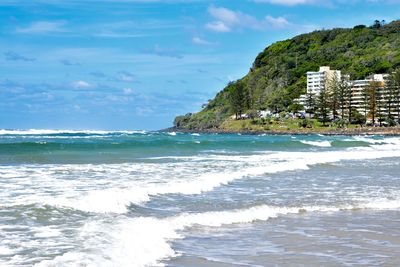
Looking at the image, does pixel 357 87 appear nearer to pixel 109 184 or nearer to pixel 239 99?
pixel 239 99

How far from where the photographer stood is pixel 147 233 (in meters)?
9.56

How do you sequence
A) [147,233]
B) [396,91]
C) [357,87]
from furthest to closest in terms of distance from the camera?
[357,87] < [396,91] < [147,233]

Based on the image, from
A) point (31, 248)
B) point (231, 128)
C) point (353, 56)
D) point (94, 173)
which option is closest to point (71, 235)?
point (31, 248)

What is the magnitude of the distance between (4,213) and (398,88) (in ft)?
401

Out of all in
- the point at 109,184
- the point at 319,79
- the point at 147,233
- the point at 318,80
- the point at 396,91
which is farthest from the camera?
the point at 318,80

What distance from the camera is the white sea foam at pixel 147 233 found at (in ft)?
25.2

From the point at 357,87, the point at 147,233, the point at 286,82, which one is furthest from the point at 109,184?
the point at 286,82

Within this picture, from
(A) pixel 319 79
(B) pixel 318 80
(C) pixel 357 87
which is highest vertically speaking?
(A) pixel 319 79

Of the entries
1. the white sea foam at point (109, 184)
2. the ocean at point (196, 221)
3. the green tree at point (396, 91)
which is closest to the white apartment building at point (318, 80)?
the green tree at point (396, 91)

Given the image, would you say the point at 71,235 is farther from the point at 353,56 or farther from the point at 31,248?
→ the point at 353,56

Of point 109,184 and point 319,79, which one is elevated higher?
point 319,79

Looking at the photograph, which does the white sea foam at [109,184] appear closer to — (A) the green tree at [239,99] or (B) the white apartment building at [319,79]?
(A) the green tree at [239,99]

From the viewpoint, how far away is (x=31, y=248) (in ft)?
27.1

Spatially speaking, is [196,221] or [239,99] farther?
[239,99]
